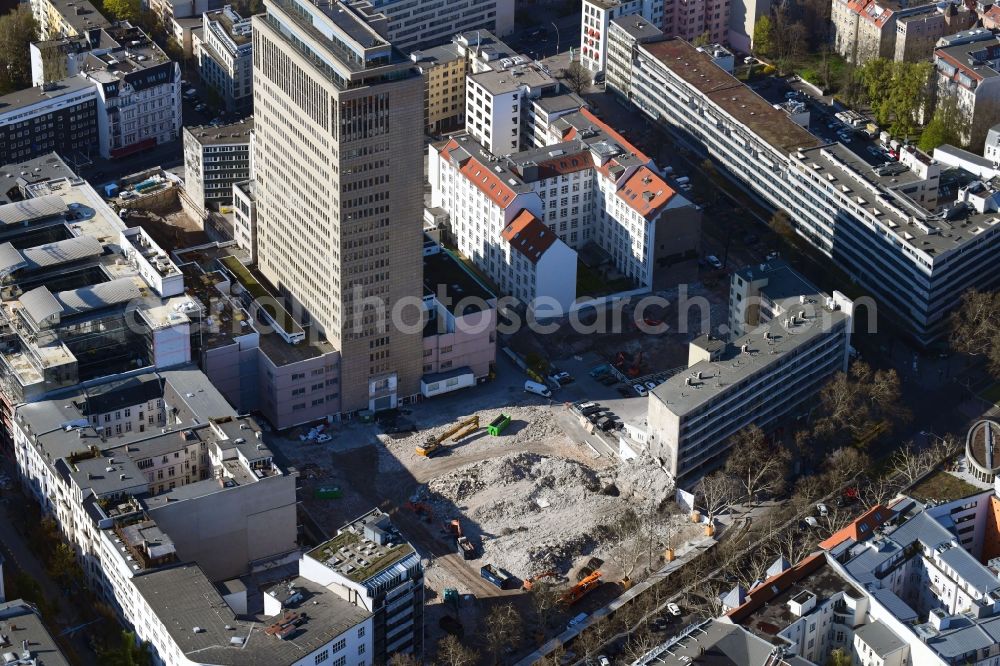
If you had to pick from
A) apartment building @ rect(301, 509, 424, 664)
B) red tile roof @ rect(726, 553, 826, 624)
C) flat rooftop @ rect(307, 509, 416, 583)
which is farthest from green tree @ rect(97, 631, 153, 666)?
red tile roof @ rect(726, 553, 826, 624)

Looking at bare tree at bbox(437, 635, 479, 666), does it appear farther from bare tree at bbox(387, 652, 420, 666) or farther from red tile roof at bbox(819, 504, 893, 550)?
red tile roof at bbox(819, 504, 893, 550)

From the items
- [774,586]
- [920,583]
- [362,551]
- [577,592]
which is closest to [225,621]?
[362,551]

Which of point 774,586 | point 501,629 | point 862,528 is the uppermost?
point 862,528

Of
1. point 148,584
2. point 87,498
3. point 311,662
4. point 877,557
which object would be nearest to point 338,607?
point 311,662

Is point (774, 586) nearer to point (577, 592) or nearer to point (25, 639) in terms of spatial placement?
point (577, 592)

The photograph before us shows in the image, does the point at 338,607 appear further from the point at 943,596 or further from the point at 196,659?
the point at 943,596
